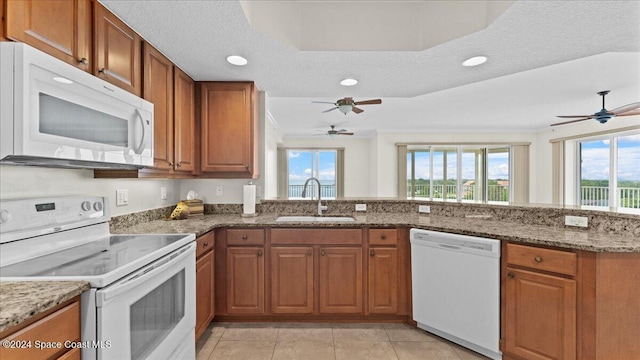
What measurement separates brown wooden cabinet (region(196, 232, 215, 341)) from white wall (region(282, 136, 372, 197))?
18.8 feet

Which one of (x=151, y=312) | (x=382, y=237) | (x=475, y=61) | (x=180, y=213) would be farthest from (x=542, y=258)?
(x=180, y=213)

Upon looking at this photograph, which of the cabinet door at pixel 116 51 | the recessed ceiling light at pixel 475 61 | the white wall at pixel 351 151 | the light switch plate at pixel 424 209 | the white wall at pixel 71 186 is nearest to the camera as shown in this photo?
the white wall at pixel 71 186

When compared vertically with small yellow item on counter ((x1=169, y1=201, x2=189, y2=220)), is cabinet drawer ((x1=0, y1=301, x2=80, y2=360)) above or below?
below

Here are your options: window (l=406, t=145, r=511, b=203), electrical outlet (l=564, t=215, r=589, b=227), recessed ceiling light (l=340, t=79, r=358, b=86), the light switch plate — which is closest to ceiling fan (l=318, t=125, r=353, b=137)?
window (l=406, t=145, r=511, b=203)

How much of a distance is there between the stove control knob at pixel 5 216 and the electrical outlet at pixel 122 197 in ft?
2.63

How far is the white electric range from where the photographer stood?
3.48ft

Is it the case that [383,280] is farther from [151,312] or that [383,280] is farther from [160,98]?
[160,98]

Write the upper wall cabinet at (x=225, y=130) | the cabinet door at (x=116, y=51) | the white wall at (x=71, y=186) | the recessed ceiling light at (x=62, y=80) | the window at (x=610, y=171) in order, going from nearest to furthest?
the recessed ceiling light at (x=62, y=80) < the white wall at (x=71, y=186) < the cabinet door at (x=116, y=51) < the upper wall cabinet at (x=225, y=130) < the window at (x=610, y=171)

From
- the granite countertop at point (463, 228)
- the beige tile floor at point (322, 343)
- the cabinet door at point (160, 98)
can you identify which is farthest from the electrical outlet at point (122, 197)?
the beige tile floor at point (322, 343)

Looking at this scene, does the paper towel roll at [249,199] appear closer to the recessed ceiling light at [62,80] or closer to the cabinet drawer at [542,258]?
the recessed ceiling light at [62,80]

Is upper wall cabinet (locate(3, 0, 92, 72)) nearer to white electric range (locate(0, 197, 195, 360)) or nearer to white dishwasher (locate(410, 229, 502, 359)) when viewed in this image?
white electric range (locate(0, 197, 195, 360))

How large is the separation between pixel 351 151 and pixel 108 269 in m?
7.02

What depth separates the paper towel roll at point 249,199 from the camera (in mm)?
2805

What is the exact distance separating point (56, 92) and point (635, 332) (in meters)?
3.02
